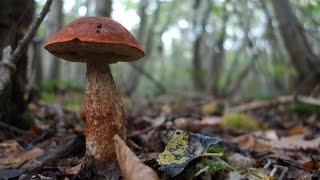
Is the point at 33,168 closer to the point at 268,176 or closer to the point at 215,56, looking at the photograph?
the point at 268,176

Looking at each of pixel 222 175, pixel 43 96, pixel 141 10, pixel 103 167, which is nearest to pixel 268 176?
pixel 222 175

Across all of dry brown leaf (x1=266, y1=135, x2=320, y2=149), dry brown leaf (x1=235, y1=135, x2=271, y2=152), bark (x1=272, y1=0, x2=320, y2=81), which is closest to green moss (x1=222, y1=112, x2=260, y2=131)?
dry brown leaf (x1=266, y1=135, x2=320, y2=149)

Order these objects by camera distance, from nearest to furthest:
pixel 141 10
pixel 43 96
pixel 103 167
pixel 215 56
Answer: pixel 103 167 → pixel 43 96 → pixel 141 10 → pixel 215 56

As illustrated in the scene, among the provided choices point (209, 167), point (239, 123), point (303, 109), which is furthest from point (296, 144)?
point (303, 109)

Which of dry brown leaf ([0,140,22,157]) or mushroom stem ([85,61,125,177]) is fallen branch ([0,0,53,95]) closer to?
mushroom stem ([85,61,125,177])

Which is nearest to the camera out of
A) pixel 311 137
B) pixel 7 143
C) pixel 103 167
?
pixel 103 167

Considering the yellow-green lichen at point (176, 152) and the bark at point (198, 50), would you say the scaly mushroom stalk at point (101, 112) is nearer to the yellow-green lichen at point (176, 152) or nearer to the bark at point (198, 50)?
the yellow-green lichen at point (176, 152)
